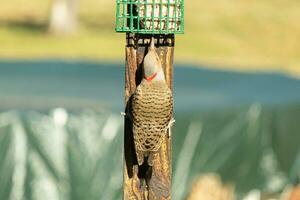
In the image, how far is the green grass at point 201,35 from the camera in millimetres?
29469

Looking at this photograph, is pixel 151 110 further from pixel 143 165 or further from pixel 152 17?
pixel 152 17

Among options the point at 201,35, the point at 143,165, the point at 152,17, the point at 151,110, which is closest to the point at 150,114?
the point at 151,110

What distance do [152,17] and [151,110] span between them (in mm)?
555

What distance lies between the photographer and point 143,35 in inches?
217

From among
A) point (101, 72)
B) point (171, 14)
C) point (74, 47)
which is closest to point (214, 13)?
point (74, 47)

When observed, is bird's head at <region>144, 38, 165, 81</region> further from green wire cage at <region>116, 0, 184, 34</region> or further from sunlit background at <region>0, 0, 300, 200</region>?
sunlit background at <region>0, 0, 300, 200</region>

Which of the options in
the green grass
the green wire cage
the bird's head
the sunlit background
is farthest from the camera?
the green grass

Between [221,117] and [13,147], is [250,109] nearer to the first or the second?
[221,117]

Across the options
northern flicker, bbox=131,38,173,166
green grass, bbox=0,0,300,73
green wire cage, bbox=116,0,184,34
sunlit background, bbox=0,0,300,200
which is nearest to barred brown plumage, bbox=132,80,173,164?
northern flicker, bbox=131,38,173,166

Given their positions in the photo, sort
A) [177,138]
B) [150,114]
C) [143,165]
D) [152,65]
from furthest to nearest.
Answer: [177,138], [150,114], [143,165], [152,65]

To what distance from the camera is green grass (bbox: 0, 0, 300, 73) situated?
29.5 metres

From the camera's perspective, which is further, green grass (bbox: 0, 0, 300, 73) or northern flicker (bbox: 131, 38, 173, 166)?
green grass (bbox: 0, 0, 300, 73)

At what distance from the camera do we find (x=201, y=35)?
34.5 metres

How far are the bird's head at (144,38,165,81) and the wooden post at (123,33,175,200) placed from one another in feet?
0.18
